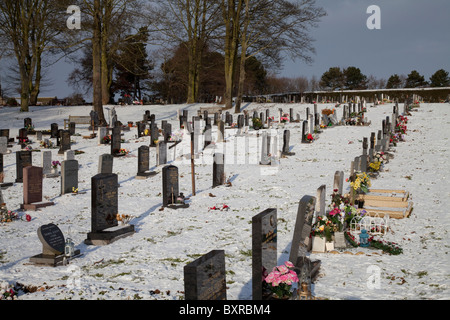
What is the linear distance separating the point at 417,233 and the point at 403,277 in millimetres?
2663

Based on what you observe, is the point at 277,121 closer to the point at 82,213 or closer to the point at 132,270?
the point at 82,213

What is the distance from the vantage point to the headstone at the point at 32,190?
1193cm

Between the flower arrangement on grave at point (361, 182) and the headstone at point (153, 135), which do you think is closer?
the flower arrangement on grave at point (361, 182)

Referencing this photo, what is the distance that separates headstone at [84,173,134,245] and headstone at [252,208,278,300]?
13.4 ft

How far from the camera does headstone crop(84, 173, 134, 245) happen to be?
9164mm

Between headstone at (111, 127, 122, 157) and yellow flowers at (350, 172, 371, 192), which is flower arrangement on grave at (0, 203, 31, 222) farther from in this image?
headstone at (111, 127, 122, 157)

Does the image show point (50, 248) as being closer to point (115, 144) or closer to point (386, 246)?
point (386, 246)

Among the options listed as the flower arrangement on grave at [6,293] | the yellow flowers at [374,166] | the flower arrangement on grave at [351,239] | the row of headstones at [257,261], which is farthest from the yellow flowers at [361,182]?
the flower arrangement on grave at [6,293]

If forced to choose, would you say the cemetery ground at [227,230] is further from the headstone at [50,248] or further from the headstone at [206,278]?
the headstone at [206,278]

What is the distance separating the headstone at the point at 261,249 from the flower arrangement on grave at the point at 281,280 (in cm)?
15

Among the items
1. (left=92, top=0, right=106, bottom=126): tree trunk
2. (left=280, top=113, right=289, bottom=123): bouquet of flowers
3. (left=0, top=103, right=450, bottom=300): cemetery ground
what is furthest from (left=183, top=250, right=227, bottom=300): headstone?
(left=92, top=0, right=106, bottom=126): tree trunk

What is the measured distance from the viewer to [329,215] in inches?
→ 353

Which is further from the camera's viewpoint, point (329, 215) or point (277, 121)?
point (277, 121)
